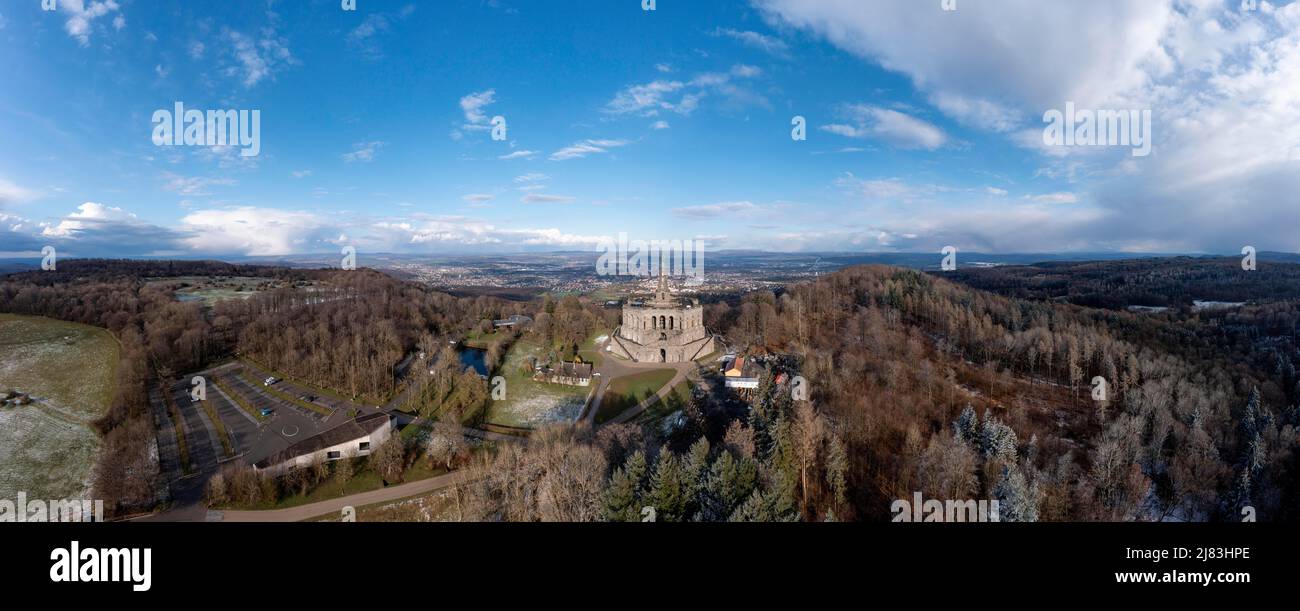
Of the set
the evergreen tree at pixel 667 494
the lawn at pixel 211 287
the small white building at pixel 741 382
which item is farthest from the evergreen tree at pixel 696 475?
the lawn at pixel 211 287

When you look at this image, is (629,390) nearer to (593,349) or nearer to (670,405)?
(670,405)

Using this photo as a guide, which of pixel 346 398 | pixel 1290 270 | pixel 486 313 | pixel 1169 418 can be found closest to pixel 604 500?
pixel 1169 418

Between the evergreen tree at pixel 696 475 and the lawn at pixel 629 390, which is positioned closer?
the evergreen tree at pixel 696 475

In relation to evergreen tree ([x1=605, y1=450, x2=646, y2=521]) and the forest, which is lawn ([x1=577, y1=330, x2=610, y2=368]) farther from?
evergreen tree ([x1=605, y1=450, x2=646, y2=521])

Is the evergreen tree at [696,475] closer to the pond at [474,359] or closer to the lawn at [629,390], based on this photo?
the lawn at [629,390]
